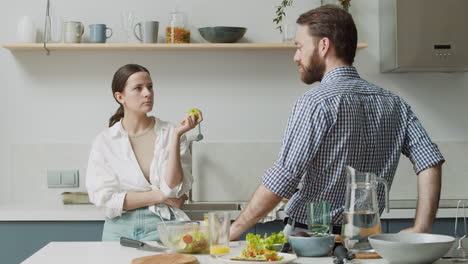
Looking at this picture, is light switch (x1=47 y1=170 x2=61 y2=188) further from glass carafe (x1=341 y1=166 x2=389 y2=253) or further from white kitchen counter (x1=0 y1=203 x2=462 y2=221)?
glass carafe (x1=341 y1=166 x2=389 y2=253)

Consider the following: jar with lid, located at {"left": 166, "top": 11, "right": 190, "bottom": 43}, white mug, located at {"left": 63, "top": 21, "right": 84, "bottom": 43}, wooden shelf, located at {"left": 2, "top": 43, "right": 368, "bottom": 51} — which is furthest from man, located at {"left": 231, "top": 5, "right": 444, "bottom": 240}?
white mug, located at {"left": 63, "top": 21, "right": 84, "bottom": 43}

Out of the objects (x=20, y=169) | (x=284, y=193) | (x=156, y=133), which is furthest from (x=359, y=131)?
(x=20, y=169)

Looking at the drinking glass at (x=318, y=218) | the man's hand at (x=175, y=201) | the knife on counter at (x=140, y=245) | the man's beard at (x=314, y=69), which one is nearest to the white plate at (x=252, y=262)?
the drinking glass at (x=318, y=218)

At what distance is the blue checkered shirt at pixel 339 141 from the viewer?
79.7 inches

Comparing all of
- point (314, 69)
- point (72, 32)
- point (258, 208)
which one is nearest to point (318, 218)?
point (258, 208)

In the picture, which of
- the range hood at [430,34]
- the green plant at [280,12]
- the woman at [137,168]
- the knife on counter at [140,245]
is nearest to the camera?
the knife on counter at [140,245]

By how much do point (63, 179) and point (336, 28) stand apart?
7.16 ft

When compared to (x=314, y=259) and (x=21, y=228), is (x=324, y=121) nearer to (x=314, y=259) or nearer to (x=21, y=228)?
(x=314, y=259)

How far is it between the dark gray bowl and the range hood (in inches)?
32.4

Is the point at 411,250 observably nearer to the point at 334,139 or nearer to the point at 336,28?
the point at 334,139

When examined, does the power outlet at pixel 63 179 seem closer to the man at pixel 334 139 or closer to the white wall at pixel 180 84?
the white wall at pixel 180 84

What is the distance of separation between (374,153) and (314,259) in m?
0.47

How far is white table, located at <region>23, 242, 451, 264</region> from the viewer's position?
1.77 metres

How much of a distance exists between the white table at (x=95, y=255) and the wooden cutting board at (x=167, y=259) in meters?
0.05
